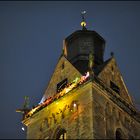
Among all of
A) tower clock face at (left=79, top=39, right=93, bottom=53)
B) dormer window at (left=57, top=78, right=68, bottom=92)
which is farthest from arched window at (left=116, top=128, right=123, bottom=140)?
tower clock face at (left=79, top=39, right=93, bottom=53)

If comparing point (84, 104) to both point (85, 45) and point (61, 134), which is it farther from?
point (85, 45)

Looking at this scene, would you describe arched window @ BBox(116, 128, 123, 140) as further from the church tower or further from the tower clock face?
the tower clock face

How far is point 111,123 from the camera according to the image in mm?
35875

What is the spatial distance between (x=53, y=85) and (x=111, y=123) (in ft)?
23.1

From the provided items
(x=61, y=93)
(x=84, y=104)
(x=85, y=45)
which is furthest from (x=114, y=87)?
(x=85, y=45)

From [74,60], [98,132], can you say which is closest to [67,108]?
[98,132]

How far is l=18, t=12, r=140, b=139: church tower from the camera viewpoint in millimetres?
35062

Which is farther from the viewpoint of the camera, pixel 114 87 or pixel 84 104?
pixel 114 87

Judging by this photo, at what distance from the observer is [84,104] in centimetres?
3578

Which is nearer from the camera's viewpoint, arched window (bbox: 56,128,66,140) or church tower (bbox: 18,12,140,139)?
church tower (bbox: 18,12,140,139)

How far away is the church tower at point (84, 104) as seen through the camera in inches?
1380

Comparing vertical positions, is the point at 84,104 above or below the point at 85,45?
below

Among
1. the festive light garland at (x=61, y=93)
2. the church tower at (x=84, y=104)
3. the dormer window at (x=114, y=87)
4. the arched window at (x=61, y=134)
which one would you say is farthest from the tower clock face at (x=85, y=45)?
the arched window at (x=61, y=134)

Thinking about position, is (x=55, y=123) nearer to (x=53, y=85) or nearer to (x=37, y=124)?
(x=37, y=124)
